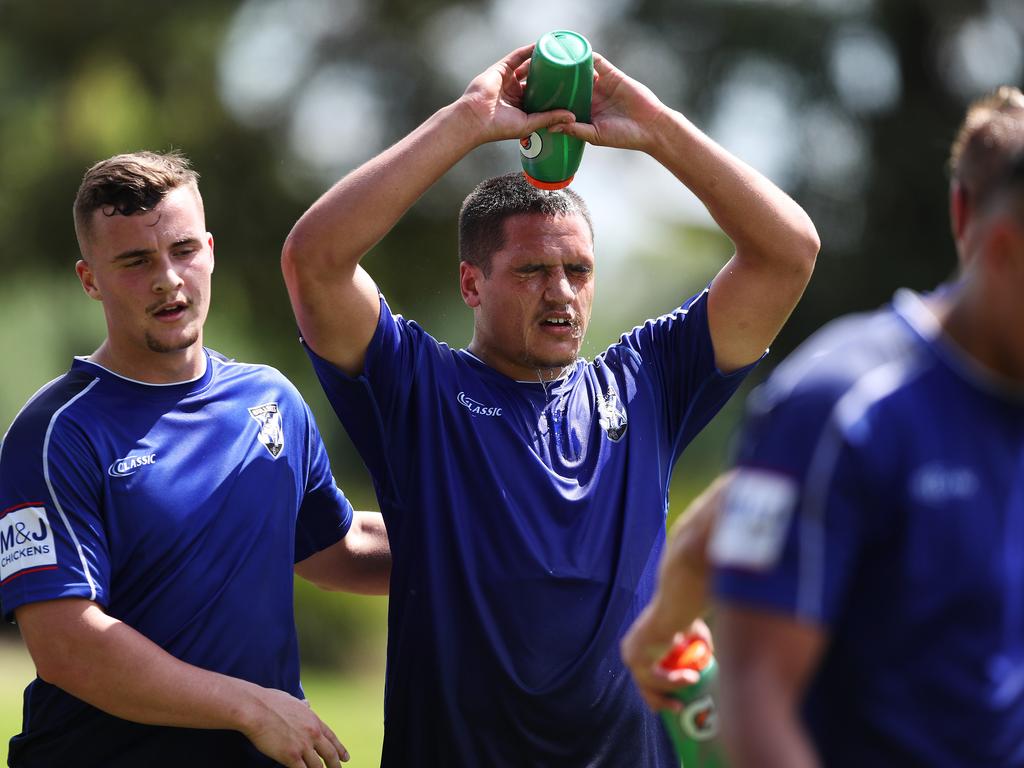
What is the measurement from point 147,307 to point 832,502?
8.27 ft

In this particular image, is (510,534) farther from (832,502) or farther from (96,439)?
(832,502)

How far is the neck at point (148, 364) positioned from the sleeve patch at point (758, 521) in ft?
7.69

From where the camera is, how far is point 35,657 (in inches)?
153

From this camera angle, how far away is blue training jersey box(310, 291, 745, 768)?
4.00 m

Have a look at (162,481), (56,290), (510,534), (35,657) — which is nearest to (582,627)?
(510,534)

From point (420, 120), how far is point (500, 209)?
1233 centimetres

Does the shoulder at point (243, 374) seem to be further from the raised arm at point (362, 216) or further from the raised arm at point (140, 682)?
the raised arm at point (140, 682)

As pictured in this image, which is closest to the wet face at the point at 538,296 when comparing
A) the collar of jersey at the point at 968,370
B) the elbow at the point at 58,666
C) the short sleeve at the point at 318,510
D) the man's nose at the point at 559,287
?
the man's nose at the point at 559,287

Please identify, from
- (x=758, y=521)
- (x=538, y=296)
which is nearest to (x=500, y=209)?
(x=538, y=296)

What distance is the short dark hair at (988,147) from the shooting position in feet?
8.36

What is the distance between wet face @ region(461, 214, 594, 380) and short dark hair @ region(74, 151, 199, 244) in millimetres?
1064

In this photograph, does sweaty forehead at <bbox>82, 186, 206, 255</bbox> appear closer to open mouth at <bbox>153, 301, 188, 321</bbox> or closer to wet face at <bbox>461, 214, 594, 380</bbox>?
open mouth at <bbox>153, 301, 188, 321</bbox>

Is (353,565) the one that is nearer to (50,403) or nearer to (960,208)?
(50,403)

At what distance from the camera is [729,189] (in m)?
4.23
